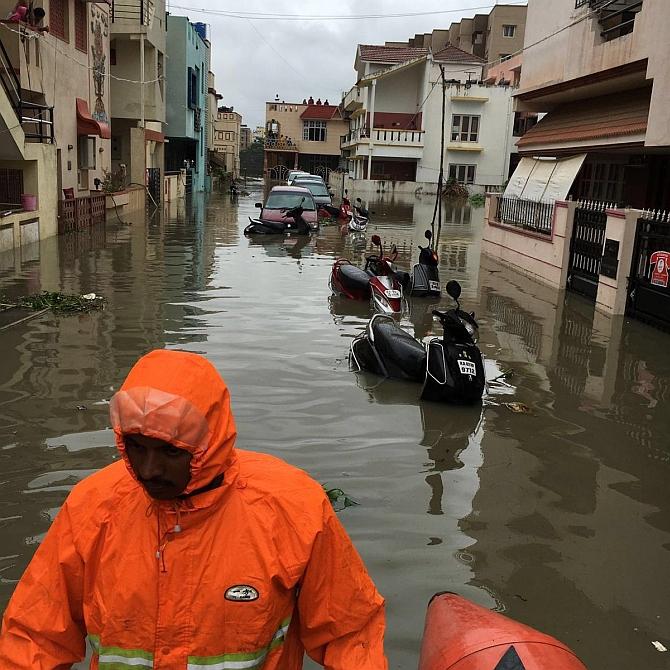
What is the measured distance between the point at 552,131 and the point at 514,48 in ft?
154

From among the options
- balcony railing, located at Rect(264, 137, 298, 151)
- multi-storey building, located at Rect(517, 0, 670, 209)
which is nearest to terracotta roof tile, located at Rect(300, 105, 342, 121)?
balcony railing, located at Rect(264, 137, 298, 151)

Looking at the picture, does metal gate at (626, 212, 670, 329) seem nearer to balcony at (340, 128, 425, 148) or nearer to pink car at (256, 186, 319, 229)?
pink car at (256, 186, 319, 229)

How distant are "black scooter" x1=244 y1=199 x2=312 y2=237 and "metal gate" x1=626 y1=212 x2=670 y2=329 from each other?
12661mm

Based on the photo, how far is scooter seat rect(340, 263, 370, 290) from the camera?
12789mm

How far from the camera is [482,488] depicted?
18.6 feet

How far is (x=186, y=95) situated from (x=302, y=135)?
37079 millimetres

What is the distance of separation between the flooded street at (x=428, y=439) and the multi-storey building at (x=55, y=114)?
5844mm

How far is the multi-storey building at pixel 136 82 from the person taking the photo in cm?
2927

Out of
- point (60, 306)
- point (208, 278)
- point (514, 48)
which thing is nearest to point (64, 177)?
point (208, 278)

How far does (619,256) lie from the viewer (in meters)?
12.4

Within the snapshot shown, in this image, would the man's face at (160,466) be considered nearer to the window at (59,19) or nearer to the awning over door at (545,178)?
the awning over door at (545,178)

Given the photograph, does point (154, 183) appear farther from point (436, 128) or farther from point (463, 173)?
point (463, 173)

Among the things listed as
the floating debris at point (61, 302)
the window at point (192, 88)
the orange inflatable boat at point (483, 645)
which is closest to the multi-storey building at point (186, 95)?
the window at point (192, 88)

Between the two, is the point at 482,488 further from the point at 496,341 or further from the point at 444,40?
the point at 444,40
